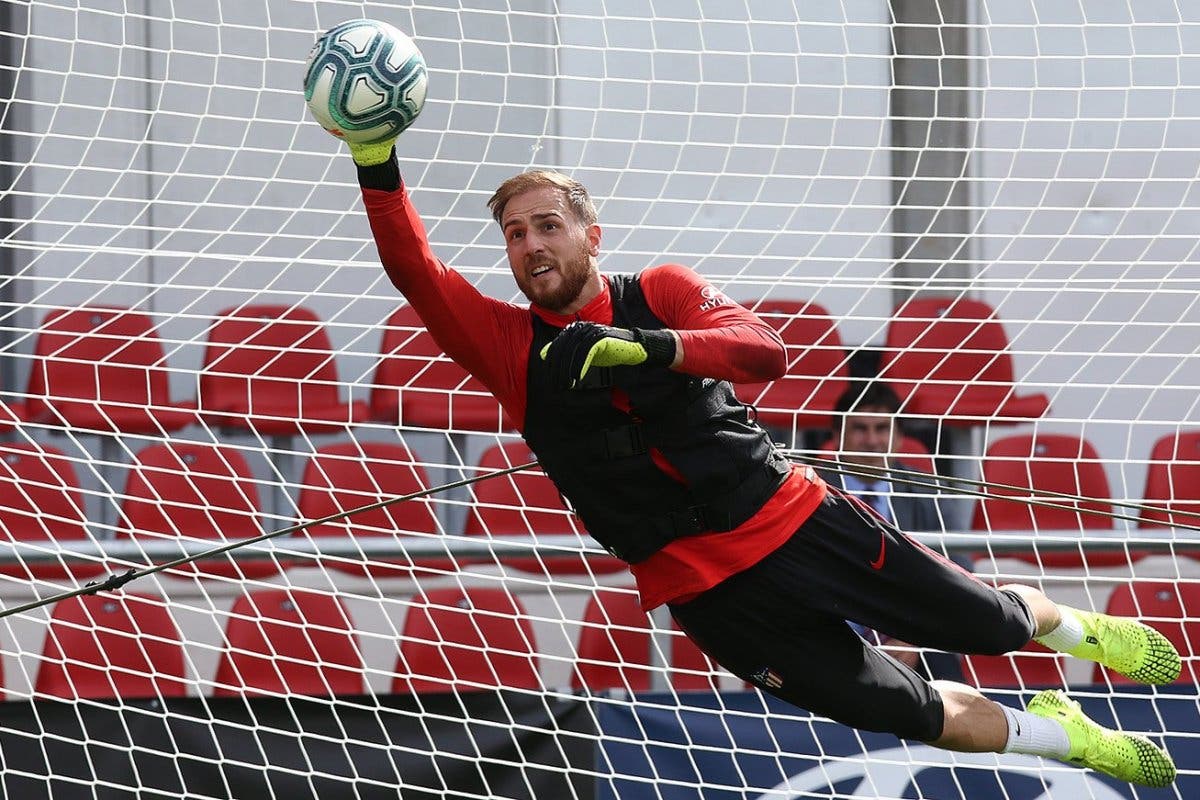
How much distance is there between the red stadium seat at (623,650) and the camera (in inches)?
181

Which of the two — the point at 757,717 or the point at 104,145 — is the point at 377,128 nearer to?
the point at 757,717

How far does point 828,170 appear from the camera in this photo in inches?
226

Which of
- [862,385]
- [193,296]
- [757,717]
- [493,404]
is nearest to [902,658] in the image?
[757,717]

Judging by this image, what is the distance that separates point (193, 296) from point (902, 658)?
10.1 feet

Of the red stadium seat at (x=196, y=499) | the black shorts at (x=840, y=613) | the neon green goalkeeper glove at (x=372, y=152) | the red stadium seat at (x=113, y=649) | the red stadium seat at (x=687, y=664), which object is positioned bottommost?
the red stadium seat at (x=113, y=649)

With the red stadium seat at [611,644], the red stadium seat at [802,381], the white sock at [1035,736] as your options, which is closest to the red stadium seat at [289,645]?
the red stadium seat at [611,644]

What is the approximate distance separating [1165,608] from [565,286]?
259cm

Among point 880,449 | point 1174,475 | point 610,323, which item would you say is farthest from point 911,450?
point 610,323

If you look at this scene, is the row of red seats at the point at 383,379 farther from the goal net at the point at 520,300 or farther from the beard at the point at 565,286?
the beard at the point at 565,286

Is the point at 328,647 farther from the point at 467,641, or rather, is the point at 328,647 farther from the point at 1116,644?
the point at 1116,644

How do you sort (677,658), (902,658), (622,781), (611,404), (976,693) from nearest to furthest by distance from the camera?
(611,404) < (976,693) < (622,781) < (902,658) < (677,658)

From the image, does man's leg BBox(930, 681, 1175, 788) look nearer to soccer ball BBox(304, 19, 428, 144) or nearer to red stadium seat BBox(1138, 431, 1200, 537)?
soccer ball BBox(304, 19, 428, 144)

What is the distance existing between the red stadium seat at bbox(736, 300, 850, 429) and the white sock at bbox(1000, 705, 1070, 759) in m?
1.84

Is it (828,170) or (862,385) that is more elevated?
(828,170)
